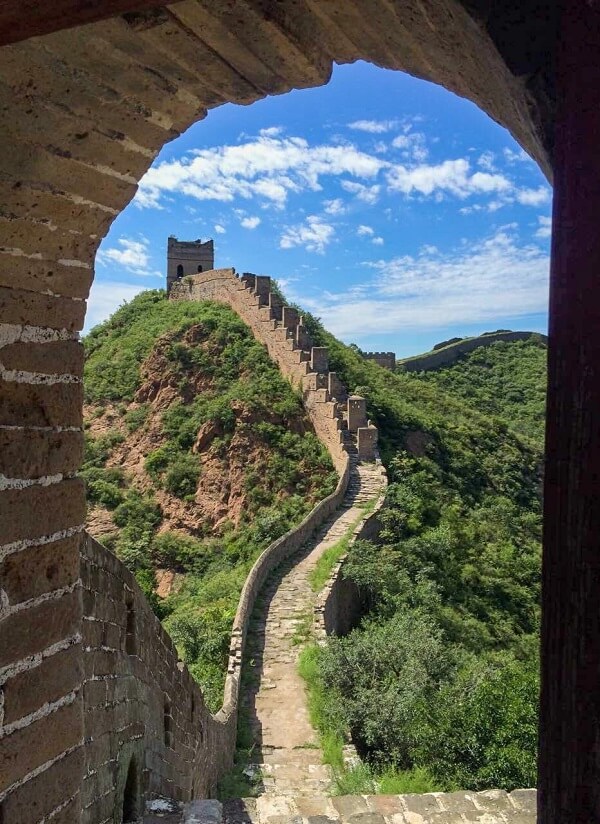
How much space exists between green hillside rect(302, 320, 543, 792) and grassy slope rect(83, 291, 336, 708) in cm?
277

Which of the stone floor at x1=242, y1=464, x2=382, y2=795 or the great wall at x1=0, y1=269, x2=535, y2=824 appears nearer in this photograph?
the great wall at x1=0, y1=269, x2=535, y2=824

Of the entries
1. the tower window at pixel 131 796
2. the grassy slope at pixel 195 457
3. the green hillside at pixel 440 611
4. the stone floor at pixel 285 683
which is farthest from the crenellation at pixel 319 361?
the tower window at pixel 131 796

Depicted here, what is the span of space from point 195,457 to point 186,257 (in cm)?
2176

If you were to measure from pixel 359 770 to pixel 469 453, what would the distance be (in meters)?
15.1

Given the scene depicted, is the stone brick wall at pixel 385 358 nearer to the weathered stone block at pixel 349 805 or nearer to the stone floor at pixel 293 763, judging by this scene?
the stone floor at pixel 293 763

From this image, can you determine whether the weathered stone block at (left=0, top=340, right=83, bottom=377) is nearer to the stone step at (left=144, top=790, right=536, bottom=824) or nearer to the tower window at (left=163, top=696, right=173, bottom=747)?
the tower window at (left=163, top=696, right=173, bottom=747)

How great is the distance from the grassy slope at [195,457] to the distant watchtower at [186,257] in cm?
1100

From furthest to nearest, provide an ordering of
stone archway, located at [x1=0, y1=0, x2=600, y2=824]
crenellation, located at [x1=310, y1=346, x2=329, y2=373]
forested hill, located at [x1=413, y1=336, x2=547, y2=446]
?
forested hill, located at [x1=413, y1=336, x2=547, y2=446] < crenellation, located at [x1=310, y1=346, x2=329, y2=373] < stone archway, located at [x1=0, y1=0, x2=600, y2=824]

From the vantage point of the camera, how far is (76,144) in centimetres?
197

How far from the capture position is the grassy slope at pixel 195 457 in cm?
1583

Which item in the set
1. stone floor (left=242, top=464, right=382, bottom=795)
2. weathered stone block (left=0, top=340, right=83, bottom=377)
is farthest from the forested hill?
weathered stone block (left=0, top=340, right=83, bottom=377)

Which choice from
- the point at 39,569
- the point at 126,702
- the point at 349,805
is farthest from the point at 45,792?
the point at 349,805

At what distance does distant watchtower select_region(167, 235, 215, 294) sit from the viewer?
3916cm

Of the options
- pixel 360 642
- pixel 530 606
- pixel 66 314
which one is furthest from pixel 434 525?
pixel 66 314
